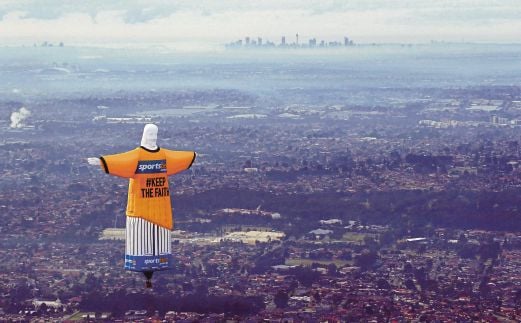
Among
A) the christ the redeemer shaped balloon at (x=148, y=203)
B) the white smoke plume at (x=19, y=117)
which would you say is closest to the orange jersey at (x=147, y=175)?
the christ the redeemer shaped balloon at (x=148, y=203)

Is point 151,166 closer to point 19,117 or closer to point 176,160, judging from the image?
point 176,160

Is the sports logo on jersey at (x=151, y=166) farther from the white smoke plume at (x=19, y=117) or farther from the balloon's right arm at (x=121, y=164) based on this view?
the white smoke plume at (x=19, y=117)

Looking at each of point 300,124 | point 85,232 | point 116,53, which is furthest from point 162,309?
point 116,53

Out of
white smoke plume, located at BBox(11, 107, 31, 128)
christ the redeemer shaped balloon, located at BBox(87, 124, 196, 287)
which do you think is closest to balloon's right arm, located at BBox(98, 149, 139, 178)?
christ the redeemer shaped balloon, located at BBox(87, 124, 196, 287)

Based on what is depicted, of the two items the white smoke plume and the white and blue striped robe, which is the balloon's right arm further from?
the white smoke plume

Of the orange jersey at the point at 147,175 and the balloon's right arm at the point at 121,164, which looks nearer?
the balloon's right arm at the point at 121,164

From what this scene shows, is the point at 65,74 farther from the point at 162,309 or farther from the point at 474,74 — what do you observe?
the point at 162,309

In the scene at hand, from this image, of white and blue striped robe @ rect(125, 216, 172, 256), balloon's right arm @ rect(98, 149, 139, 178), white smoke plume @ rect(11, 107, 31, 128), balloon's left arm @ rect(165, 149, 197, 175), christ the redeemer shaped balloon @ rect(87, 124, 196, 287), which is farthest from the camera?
white smoke plume @ rect(11, 107, 31, 128)

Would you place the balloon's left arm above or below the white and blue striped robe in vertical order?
above
